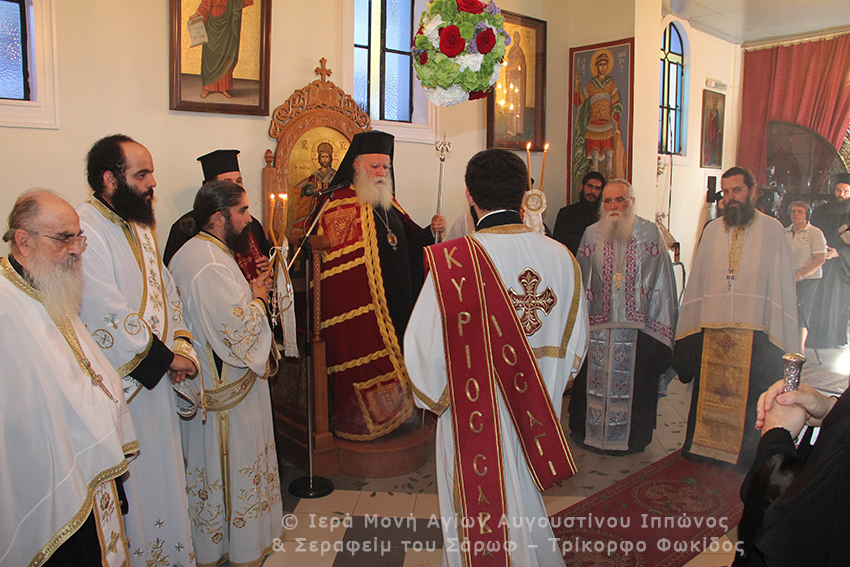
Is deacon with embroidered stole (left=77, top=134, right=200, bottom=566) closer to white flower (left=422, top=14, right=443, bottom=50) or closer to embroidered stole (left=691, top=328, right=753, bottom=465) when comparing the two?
white flower (left=422, top=14, right=443, bottom=50)

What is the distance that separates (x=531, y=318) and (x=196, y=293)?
160 centimetres

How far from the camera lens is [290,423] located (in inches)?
178

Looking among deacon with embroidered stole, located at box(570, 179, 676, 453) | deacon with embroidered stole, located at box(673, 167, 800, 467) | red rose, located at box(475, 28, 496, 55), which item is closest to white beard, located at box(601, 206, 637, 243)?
deacon with embroidered stole, located at box(570, 179, 676, 453)

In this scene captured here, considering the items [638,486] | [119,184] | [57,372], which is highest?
[119,184]

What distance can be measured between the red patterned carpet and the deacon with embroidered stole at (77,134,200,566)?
2.00m

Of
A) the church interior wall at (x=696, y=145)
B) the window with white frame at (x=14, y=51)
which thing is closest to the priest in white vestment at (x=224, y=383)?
the window with white frame at (x=14, y=51)

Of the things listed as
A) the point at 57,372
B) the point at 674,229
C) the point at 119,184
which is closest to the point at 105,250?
the point at 119,184

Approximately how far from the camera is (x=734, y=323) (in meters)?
4.46

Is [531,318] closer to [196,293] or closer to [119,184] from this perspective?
[196,293]

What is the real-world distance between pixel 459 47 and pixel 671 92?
4.46 metres

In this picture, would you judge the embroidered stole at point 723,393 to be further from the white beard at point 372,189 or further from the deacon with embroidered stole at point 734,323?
the white beard at point 372,189

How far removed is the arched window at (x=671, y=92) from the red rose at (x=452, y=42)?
3.98m

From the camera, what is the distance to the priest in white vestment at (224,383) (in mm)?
2904

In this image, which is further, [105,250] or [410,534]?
[410,534]
